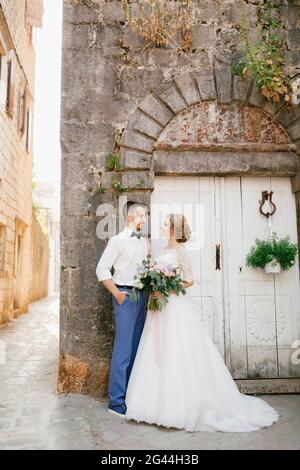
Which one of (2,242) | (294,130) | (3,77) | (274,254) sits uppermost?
(3,77)

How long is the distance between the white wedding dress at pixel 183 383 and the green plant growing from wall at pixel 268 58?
2500 millimetres

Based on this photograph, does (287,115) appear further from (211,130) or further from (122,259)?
(122,259)

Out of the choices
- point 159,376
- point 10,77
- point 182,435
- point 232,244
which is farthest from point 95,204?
point 10,77

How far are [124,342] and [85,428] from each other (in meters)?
0.79

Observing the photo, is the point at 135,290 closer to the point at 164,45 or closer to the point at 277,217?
the point at 277,217

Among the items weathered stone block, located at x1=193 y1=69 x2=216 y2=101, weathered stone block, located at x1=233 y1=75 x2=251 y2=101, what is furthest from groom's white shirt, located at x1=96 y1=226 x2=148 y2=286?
weathered stone block, located at x1=233 y1=75 x2=251 y2=101

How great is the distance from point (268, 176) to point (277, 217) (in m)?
0.48

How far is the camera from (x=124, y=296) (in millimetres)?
3848

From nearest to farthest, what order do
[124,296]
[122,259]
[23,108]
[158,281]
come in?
[158,281]
[124,296]
[122,259]
[23,108]

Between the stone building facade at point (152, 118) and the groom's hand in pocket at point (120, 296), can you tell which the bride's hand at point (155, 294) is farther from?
the stone building facade at point (152, 118)

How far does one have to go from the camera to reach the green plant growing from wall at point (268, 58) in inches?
179

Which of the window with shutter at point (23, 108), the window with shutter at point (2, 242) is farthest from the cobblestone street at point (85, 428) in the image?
the window with shutter at point (23, 108)

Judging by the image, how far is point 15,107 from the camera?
1042 centimetres

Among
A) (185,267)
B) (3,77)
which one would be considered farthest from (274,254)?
(3,77)
